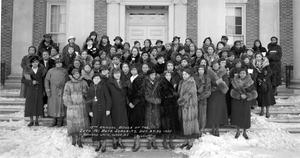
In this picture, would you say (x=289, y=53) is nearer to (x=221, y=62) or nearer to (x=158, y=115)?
(x=221, y=62)

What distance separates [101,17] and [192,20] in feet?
13.5

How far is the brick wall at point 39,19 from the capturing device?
13.5m

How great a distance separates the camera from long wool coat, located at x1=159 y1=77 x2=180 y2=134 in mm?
6398

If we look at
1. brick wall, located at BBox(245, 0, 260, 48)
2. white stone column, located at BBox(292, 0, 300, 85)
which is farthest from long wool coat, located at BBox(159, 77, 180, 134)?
brick wall, located at BBox(245, 0, 260, 48)

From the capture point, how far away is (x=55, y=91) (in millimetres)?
7398

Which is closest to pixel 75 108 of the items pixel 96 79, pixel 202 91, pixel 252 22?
pixel 96 79

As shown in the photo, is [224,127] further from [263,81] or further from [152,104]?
[152,104]

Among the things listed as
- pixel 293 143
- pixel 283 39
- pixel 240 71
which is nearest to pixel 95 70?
pixel 240 71

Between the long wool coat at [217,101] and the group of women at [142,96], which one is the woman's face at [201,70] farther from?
the long wool coat at [217,101]

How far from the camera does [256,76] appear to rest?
8.07 metres

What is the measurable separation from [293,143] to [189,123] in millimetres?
2648

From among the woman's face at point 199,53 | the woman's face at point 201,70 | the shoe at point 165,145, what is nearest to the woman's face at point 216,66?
the woman's face at point 201,70

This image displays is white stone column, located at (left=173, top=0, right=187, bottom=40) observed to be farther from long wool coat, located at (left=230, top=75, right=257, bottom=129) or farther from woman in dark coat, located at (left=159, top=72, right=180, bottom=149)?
woman in dark coat, located at (left=159, top=72, right=180, bottom=149)

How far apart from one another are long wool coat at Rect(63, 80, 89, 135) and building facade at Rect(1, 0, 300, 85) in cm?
595
